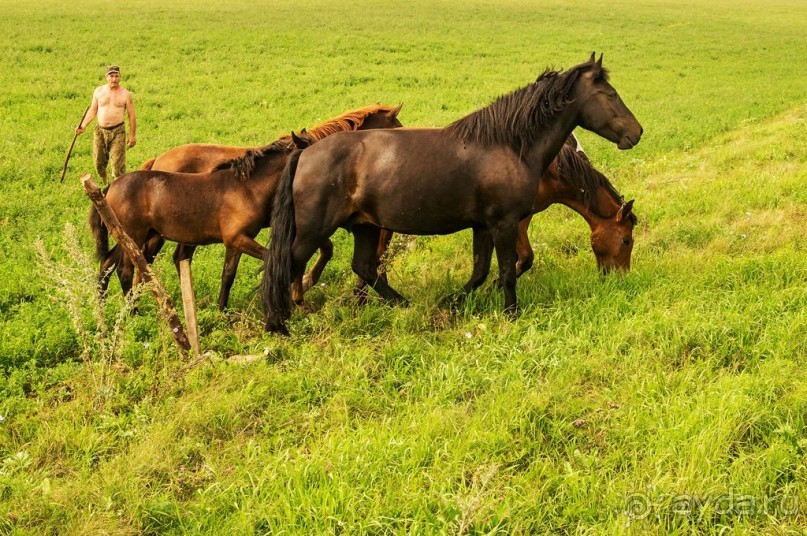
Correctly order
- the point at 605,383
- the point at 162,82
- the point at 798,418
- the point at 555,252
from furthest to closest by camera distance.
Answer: the point at 162,82 < the point at 555,252 < the point at 605,383 < the point at 798,418

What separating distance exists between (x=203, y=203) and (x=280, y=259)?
1.09m

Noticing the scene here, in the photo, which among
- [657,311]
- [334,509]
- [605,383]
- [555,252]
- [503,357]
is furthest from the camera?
[555,252]

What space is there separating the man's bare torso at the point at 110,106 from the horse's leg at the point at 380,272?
5.49m

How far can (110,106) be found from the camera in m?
11.0

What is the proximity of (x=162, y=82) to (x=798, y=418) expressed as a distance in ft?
66.2

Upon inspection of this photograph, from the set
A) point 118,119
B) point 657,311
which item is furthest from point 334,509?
point 118,119

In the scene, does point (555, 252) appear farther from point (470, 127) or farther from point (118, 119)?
point (118, 119)

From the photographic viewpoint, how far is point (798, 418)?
180 inches

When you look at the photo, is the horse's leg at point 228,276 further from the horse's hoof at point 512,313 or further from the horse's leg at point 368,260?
the horse's hoof at point 512,313

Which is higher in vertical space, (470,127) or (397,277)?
(470,127)

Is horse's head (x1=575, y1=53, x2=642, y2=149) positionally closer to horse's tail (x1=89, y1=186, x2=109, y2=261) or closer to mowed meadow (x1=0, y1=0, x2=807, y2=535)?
Answer: mowed meadow (x1=0, y1=0, x2=807, y2=535)

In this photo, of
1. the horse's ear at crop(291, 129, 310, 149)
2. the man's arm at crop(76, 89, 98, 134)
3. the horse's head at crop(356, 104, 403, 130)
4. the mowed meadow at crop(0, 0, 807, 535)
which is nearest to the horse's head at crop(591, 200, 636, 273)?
the mowed meadow at crop(0, 0, 807, 535)

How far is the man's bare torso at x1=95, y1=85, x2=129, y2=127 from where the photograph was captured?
10891mm

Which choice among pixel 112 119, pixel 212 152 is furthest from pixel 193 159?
pixel 112 119
